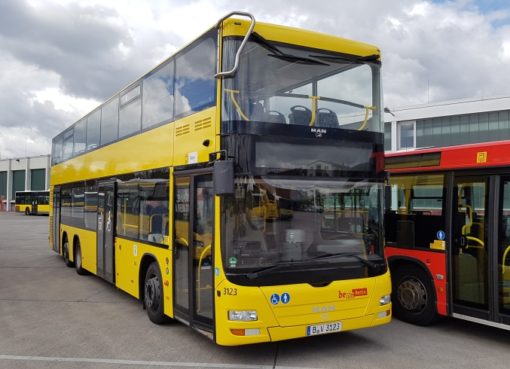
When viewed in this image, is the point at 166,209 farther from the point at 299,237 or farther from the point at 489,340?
the point at 489,340

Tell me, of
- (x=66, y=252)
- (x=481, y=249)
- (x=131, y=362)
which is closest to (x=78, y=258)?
(x=66, y=252)

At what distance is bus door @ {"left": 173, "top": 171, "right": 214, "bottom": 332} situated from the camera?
564 cm

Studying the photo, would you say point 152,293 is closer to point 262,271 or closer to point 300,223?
point 262,271

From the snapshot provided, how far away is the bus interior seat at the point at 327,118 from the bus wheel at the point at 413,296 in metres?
2.82

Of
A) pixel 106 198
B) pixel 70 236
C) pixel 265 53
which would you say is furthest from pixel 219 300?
pixel 70 236

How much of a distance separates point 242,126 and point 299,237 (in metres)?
1.37

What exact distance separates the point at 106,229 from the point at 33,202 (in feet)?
156

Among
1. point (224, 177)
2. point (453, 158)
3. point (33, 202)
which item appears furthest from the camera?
point (33, 202)

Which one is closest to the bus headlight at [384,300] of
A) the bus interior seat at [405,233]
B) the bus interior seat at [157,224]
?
the bus interior seat at [405,233]

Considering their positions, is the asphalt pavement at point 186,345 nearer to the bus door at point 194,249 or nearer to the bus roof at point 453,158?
the bus door at point 194,249

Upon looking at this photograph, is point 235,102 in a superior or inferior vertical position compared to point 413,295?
superior

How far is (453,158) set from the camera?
22.7 ft

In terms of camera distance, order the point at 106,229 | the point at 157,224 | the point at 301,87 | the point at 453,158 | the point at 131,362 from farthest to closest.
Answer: the point at 106,229 → the point at 157,224 → the point at 453,158 → the point at 301,87 → the point at 131,362

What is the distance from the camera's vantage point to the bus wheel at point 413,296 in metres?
7.11
